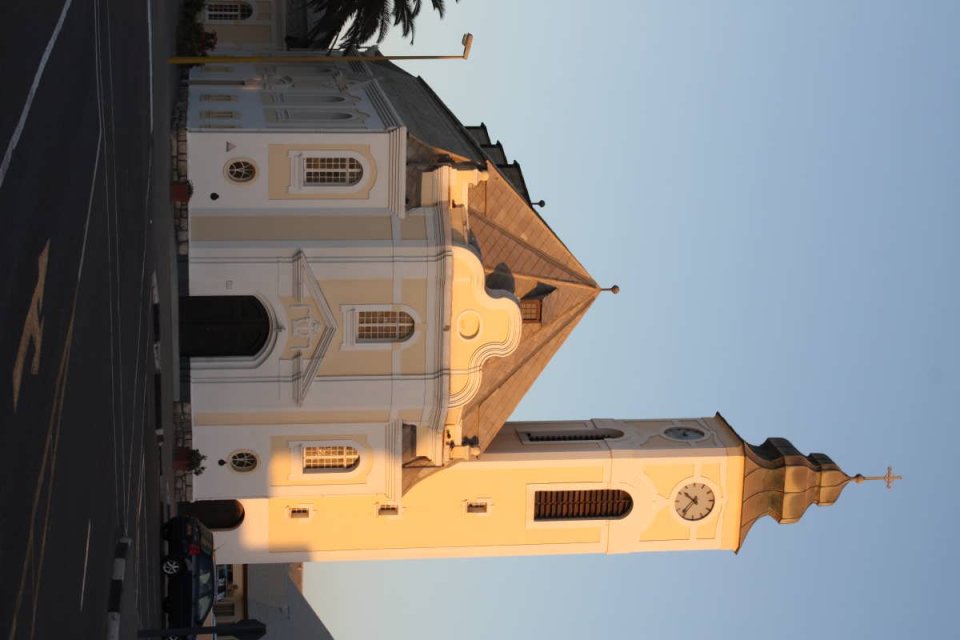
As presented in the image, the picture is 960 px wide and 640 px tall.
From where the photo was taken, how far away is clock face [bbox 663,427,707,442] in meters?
45.2

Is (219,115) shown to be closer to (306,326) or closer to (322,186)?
(322,186)

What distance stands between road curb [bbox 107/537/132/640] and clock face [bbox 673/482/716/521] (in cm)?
2366

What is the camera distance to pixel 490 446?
44438 mm

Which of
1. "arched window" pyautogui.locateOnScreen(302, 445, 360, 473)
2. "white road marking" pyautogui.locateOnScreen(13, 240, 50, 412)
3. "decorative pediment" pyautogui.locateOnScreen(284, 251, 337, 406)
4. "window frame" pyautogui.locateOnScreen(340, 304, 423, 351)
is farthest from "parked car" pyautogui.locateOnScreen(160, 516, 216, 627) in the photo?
"white road marking" pyautogui.locateOnScreen(13, 240, 50, 412)

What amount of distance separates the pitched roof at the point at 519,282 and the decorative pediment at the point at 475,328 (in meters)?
1.80

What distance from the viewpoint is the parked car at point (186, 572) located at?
110 ft

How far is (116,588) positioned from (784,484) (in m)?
26.8

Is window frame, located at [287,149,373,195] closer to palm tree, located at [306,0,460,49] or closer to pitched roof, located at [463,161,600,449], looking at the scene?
pitched roof, located at [463,161,600,449]

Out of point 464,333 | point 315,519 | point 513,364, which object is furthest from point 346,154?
point 315,519

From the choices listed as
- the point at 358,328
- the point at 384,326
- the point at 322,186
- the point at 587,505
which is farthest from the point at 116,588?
the point at 587,505

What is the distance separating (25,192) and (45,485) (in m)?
3.57

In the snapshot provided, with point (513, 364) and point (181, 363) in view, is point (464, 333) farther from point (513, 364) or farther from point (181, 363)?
point (181, 363)

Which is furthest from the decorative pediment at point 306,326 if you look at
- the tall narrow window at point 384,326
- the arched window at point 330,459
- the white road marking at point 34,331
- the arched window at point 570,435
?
the white road marking at point 34,331

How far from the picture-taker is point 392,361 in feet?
131
